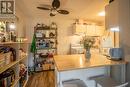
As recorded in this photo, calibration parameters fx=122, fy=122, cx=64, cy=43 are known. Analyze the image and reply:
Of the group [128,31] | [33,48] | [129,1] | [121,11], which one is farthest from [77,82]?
[33,48]

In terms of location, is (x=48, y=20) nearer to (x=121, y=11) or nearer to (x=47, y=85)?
(x=47, y=85)

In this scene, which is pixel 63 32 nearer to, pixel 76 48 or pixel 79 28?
pixel 79 28

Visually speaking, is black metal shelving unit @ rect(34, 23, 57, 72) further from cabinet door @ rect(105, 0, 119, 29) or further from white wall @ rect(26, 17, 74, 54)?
cabinet door @ rect(105, 0, 119, 29)

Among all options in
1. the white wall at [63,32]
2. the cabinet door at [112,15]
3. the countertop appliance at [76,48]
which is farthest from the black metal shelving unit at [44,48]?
the cabinet door at [112,15]

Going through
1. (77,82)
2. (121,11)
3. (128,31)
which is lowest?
(77,82)

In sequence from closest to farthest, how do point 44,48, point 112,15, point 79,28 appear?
point 112,15 < point 44,48 < point 79,28

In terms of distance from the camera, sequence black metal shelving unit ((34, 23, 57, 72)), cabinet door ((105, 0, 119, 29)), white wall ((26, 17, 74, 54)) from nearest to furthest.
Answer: cabinet door ((105, 0, 119, 29))
black metal shelving unit ((34, 23, 57, 72))
white wall ((26, 17, 74, 54))

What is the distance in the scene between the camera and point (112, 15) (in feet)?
7.72

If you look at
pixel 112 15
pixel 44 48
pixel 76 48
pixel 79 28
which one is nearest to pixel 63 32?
pixel 79 28

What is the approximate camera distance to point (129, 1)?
2041 millimetres

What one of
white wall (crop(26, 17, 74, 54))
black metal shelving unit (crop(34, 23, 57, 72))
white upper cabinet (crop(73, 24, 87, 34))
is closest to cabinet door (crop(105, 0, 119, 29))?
white upper cabinet (crop(73, 24, 87, 34))

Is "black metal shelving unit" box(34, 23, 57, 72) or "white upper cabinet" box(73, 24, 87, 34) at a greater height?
"white upper cabinet" box(73, 24, 87, 34)

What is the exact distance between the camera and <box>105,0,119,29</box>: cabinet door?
7.34 ft

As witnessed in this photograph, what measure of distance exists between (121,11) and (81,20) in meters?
3.46
